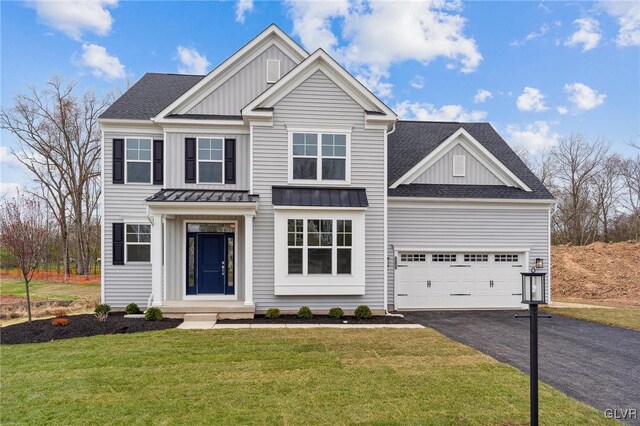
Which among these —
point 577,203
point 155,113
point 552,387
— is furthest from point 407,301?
point 577,203

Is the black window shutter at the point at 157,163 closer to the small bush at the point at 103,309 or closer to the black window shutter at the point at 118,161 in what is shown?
the black window shutter at the point at 118,161

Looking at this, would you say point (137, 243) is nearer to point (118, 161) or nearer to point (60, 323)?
point (118, 161)

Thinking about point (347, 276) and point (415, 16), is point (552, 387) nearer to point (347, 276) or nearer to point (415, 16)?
point (347, 276)

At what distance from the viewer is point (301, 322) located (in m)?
10.8

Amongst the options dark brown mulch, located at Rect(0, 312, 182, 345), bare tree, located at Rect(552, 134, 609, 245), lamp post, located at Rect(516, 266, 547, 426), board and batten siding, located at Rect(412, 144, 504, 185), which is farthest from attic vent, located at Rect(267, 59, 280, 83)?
bare tree, located at Rect(552, 134, 609, 245)

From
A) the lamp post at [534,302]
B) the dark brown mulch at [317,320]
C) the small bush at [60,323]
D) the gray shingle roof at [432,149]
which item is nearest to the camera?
the lamp post at [534,302]

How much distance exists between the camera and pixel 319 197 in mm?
11672

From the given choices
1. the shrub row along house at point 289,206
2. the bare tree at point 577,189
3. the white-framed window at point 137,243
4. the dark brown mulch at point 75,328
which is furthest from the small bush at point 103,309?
the bare tree at point 577,189

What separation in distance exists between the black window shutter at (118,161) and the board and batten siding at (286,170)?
4550 millimetres

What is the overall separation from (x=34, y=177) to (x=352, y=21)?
2701 centimetres

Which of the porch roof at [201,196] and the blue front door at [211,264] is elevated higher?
the porch roof at [201,196]

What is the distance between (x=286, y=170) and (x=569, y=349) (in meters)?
8.48

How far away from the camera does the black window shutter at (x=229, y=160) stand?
41.0ft

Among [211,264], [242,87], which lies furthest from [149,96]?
[211,264]
